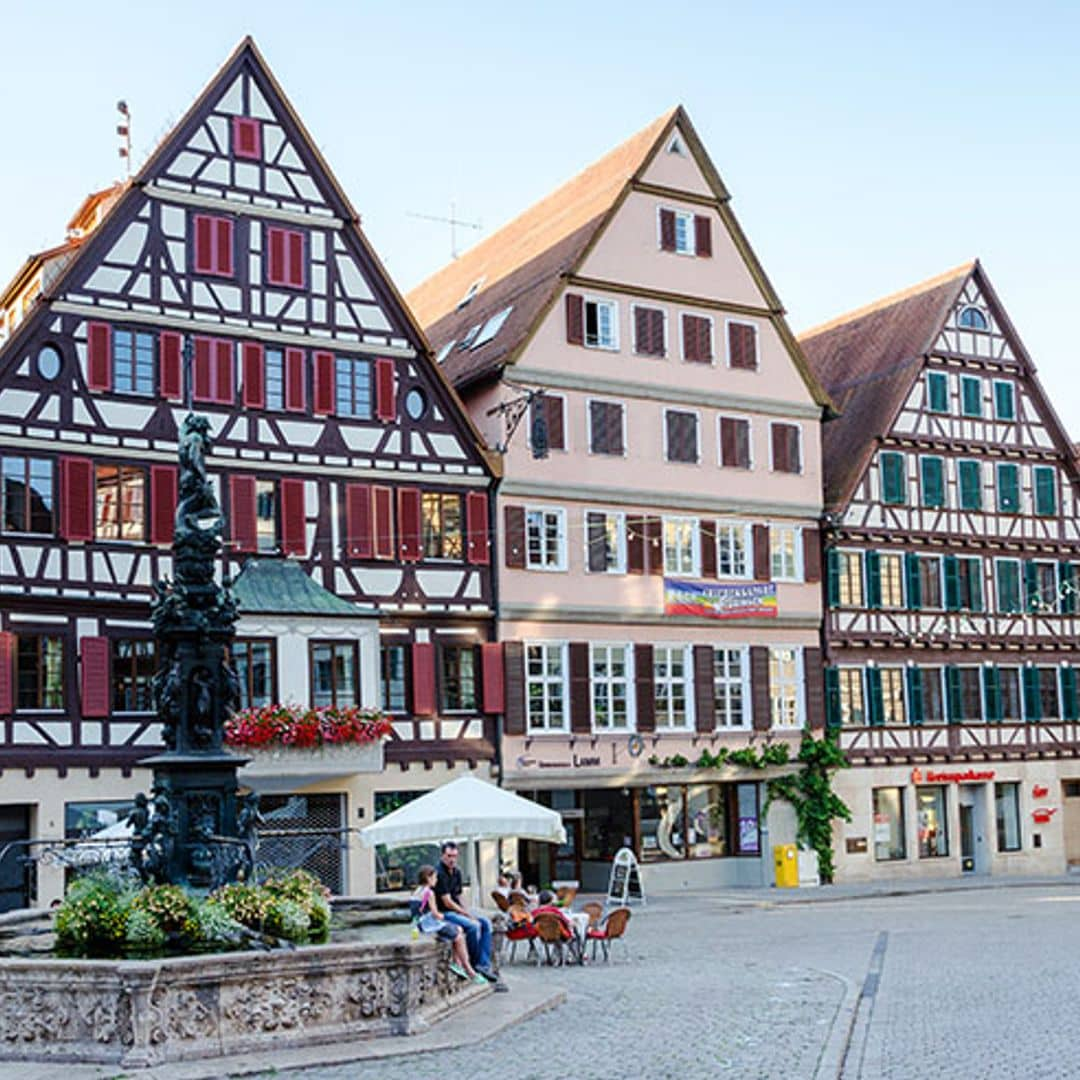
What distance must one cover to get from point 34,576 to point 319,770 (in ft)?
20.0

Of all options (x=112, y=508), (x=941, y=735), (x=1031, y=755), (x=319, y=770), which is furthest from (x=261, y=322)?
(x=1031, y=755)

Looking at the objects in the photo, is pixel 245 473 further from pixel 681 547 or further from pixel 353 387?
pixel 681 547

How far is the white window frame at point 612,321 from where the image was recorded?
1501 inches

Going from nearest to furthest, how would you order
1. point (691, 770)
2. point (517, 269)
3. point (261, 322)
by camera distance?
point (261, 322), point (691, 770), point (517, 269)

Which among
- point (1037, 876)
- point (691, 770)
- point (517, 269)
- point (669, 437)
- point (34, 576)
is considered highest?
point (517, 269)

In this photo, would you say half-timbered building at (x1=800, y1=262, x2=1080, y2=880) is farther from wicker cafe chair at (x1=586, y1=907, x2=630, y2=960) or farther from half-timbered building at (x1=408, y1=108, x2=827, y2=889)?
wicker cafe chair at (x1=586, y1=907, x2=630, y2=960)

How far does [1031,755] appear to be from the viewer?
146ft

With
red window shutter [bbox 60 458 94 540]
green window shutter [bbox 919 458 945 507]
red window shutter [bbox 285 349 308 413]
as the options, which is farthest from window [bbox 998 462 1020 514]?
red window shutter [bbox 60 458 94 540]

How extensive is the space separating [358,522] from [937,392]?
16231mm

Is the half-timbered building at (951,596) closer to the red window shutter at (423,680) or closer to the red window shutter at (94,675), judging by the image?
the red window shutter at (423,680)

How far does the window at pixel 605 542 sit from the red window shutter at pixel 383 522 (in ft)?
15.2

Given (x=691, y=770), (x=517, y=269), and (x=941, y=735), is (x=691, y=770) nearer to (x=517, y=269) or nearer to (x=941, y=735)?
(x=941, y=735)

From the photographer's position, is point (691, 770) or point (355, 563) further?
point (691, 770)

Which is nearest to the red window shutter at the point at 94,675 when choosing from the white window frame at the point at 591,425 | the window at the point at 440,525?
the window at the point at 440,525
